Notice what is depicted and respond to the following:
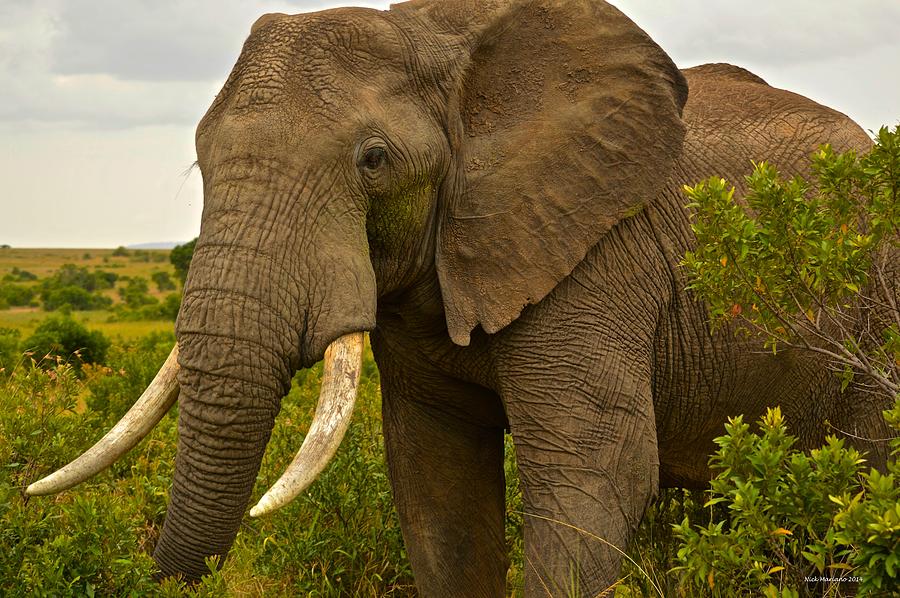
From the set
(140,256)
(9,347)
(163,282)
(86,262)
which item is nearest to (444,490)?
(9,347)

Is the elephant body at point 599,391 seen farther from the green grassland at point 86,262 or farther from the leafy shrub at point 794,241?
the green grassland at point 86,262

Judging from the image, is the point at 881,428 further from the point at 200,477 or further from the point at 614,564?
the point at 200,477

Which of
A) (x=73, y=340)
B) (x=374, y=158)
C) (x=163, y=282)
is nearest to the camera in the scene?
(x=374, y=158)

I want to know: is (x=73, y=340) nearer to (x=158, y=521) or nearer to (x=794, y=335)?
(x=158, y=521)

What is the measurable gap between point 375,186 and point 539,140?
79 cm

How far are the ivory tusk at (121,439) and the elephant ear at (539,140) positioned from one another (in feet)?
3.62

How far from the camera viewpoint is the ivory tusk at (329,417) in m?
4.26

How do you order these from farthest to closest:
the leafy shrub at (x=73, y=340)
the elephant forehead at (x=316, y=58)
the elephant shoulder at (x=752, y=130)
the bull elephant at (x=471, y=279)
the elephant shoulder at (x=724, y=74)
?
the leafy shrub at (x=73, y=340)
the elephant shoulder at (x=724, y=74)
the elephant shoulder at (x=752, y=130)
the elephant forehead at (x=316, y=58)
the bull elephant at (x=471, y=279)

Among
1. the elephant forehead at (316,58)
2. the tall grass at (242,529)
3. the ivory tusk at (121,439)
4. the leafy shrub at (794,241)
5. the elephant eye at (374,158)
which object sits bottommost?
the tall grass at (242,529)

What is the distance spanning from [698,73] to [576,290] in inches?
69.7

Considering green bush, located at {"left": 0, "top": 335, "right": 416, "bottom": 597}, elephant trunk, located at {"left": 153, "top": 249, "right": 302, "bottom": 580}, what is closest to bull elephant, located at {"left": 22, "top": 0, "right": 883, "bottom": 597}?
elephant trunk, located at {"left": 153, "top": 249, "right": 302, "bottom": 580}

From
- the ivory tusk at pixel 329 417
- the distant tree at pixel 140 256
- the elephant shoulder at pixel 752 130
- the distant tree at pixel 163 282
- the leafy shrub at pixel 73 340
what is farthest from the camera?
the distant tree at pixel 140 256

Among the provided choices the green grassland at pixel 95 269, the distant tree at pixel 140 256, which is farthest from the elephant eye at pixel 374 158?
the distant tree at pixel 140 256

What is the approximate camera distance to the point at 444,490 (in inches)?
234
